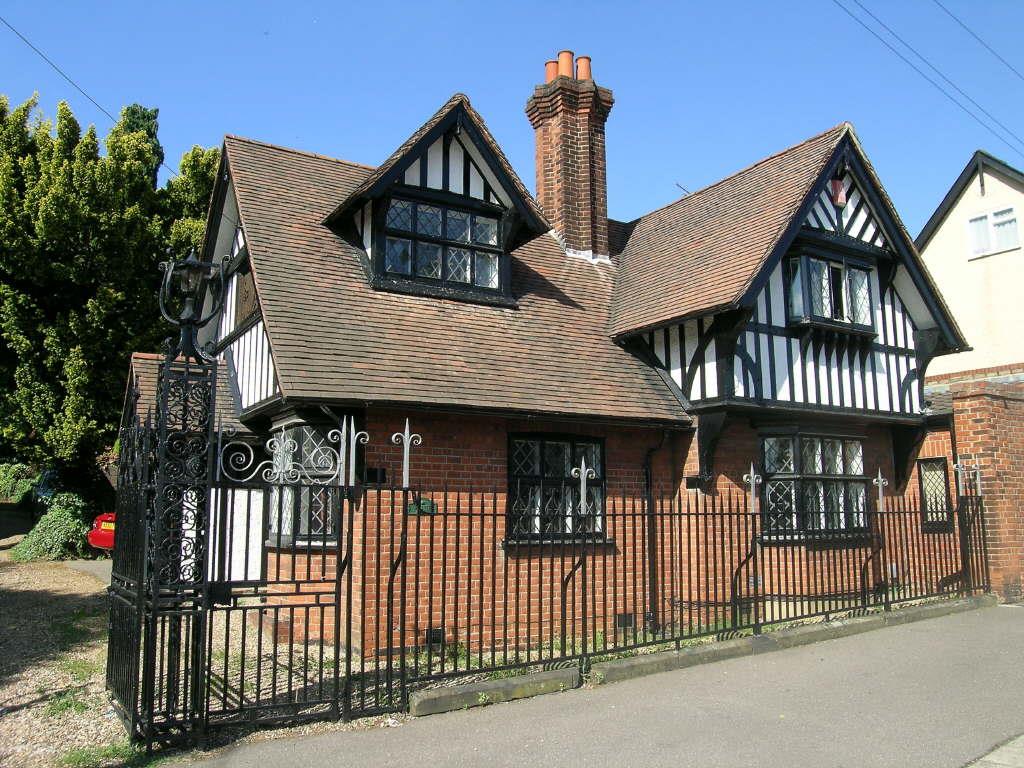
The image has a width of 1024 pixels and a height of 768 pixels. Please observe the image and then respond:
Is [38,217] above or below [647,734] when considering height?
above

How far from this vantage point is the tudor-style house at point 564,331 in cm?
992

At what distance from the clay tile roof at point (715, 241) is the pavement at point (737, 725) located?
478 centimetres

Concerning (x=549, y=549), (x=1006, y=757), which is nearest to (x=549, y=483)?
(x=549, y=549)

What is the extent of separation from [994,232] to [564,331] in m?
15.8

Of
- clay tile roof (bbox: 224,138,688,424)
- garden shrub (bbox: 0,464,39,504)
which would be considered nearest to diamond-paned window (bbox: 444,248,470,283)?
clay tile roof (bbox: 224,138,688,424)

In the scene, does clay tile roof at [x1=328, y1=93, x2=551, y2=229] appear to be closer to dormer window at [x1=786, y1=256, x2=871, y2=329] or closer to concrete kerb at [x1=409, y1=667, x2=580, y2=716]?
dormer window at [x1=786, y1=256, x2=871, y2=329]

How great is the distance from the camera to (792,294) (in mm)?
12117

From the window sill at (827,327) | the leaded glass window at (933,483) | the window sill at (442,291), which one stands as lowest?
the leaded glass window at (933,483)

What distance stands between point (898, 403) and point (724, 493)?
12.6ft

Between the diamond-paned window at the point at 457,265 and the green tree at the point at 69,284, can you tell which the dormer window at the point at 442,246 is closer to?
the diamond-paned window at the point at 457,265

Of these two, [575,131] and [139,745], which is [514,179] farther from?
[139,745]

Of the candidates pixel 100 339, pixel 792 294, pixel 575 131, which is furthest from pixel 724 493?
pixel 100 339

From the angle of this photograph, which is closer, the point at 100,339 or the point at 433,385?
the point at 433,385

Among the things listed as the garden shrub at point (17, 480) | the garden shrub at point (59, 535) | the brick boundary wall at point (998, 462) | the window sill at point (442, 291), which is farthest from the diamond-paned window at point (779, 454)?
the garden shrub at point (17, 480)
